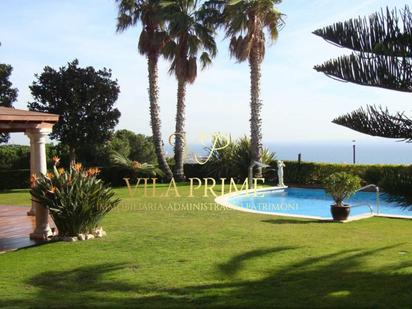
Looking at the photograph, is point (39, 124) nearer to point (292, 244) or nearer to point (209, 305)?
point (292, 244)

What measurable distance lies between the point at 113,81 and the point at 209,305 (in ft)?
57.0

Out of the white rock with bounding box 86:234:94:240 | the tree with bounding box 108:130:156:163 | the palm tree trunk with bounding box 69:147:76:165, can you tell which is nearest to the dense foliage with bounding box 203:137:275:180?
the tree with bounding box 108:130:156:163

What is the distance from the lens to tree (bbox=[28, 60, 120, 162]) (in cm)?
2031

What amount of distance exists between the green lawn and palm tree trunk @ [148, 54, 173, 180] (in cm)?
1095

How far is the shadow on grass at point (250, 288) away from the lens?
523 centimetres

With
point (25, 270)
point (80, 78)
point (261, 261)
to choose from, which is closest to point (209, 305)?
point (261, 261)

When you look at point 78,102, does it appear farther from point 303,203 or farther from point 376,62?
point 376,62

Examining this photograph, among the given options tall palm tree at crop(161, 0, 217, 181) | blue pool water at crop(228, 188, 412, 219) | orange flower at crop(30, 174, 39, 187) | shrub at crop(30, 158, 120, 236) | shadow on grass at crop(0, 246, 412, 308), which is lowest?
shadow on grass at crop(0, 246, 412, 308)

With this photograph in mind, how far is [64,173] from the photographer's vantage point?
942 cm

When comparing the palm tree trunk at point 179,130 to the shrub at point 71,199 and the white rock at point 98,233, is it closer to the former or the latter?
the white rock at point 98,233

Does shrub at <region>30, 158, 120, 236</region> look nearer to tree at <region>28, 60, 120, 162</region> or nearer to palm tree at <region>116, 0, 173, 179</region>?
tree at <region>28, 60, 120, 162</region>

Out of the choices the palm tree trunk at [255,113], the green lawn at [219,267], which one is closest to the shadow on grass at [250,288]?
the green lawn at [219,267]

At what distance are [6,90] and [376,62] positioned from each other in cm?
1925

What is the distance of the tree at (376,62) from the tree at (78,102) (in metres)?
16.1
